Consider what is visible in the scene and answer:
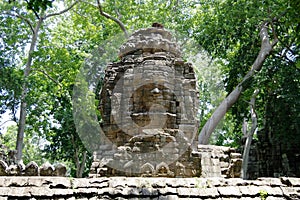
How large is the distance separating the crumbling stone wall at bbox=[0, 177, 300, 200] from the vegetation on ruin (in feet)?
33.7

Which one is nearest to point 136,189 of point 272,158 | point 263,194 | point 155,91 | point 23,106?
point 263,194

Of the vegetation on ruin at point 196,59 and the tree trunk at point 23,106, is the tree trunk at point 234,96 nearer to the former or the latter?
the vegetation on ruin at point 196,59

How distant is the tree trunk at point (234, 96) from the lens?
630 inches

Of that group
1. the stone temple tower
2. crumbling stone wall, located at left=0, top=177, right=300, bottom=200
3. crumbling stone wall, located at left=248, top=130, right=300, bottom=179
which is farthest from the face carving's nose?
crumbling stone wall, located at left=248, top=130, right=300, bottom=179

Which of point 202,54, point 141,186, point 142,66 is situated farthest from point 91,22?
point 141,186

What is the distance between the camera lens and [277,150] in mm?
15594

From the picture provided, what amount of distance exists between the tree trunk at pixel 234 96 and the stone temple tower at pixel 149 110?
18.6 feet

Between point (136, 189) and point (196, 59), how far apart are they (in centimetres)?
1771

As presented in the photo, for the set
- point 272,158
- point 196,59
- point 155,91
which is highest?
point 196,59

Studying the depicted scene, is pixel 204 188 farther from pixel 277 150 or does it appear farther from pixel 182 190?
pixel 277 150

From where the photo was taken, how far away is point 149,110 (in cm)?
975

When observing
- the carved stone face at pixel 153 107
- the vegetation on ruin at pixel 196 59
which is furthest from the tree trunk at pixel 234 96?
the carved stone face at pixel 153 107

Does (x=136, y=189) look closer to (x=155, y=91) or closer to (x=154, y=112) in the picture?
(x=154, y=112)

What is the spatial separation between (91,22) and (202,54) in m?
7.95
